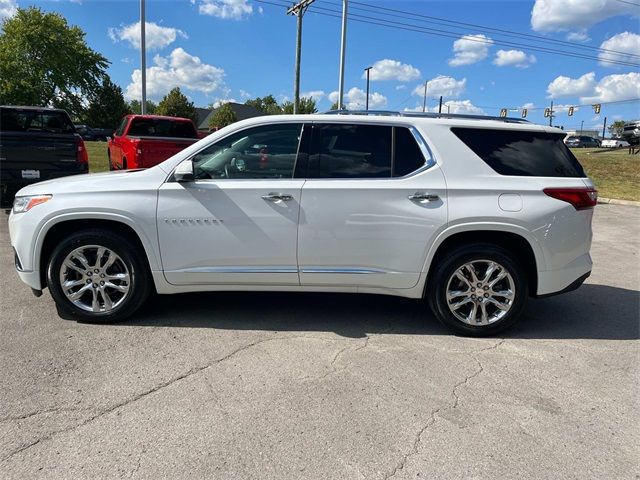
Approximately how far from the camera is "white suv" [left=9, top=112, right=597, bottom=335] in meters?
4.11

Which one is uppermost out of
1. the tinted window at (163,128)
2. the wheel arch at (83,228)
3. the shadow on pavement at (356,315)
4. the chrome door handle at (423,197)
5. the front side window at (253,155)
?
the tinted window at (163,128)

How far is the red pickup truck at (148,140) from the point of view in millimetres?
10586

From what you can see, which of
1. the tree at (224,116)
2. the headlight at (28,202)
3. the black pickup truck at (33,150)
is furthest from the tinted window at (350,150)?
the tree at (224,116)

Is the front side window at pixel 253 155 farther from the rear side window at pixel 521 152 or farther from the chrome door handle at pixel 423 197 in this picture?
the rear side window at pixel 521 152

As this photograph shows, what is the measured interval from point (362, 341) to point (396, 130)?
1.79 m

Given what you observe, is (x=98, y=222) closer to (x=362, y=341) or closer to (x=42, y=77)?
(x=362, y=341)

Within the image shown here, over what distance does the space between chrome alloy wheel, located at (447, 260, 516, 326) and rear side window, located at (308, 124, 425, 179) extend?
997mm

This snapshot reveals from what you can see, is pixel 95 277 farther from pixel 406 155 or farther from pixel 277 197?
pixel 406 155

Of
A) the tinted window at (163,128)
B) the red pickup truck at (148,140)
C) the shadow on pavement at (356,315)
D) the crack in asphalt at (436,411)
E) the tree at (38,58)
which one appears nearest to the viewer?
the crack in asphalt at (436,411)

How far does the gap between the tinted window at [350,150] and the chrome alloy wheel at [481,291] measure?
1.11 m

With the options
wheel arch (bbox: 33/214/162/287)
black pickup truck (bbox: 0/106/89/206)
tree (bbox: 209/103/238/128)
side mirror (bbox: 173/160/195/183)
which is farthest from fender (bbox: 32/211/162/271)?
tree (bbox: 209/103/238/128)

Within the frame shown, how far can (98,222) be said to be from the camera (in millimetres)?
4258

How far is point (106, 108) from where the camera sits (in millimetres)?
66688

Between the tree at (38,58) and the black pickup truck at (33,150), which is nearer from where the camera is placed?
the black pickup truck at (33,150)
